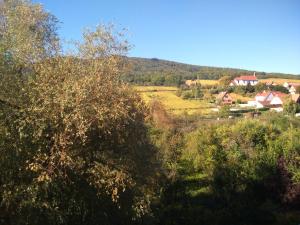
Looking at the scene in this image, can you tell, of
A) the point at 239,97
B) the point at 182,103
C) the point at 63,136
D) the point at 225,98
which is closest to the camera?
the point at 63,136

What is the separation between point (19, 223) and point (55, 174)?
6.52 feet

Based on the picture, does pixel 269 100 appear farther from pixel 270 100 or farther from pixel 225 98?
pixel 225 98

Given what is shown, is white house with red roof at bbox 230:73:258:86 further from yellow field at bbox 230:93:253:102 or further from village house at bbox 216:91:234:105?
village house at bbox 216:91:234:105

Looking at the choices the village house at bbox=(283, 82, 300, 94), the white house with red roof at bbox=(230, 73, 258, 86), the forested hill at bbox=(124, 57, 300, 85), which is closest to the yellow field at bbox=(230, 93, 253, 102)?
the forested hill at bbox=(124, 57, 300, 85)

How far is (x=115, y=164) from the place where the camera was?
1283 centimetres

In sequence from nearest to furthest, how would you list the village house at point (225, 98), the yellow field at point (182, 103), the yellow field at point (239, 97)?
1. the yellow field at point (182, 103)
2. the village house at point (225, 98)
3. the yellow field at point (239, 97)

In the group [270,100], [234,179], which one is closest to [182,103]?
[270,100]

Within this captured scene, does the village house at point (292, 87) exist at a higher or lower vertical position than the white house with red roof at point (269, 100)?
higher

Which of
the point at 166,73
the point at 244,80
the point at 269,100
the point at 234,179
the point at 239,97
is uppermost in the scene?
the point at 166,73

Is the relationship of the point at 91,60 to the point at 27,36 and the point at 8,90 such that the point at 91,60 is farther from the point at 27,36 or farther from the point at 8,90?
the point at 8,90

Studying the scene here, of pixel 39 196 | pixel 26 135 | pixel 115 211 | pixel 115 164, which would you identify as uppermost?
pixel 26 135

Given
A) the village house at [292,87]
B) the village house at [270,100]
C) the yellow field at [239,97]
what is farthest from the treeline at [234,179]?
the village house at [292,87]

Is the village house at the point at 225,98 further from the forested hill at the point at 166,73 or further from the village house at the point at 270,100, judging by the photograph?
the forested hill at the point at 166,73

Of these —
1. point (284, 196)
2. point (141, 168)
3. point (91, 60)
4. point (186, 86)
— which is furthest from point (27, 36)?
point (186, 86)
